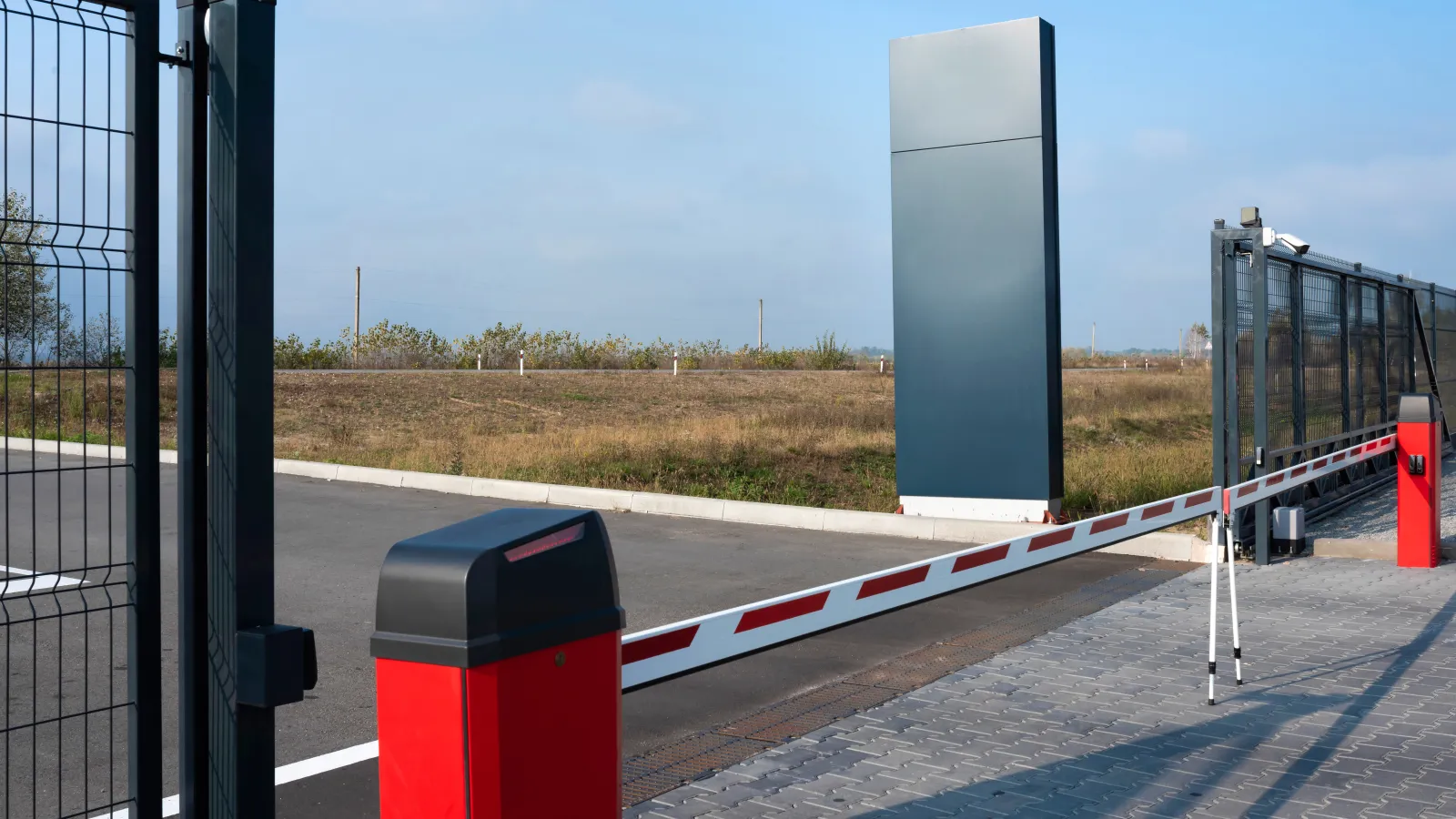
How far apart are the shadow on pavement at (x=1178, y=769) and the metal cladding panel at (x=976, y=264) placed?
648 cm

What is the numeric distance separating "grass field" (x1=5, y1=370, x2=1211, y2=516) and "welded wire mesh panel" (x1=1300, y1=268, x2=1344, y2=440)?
1.61 m

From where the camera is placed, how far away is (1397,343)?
57.9ft

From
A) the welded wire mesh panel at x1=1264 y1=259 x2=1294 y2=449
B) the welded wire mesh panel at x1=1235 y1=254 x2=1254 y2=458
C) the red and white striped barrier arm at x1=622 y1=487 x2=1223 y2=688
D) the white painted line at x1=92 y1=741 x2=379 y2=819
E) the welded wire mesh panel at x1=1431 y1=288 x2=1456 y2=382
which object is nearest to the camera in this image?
the red and white striped barrier arm at x1=622 y1=487 x2=1223 y2=688

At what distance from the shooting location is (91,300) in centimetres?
306

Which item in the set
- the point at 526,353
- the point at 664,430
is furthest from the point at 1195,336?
the point at 664,430

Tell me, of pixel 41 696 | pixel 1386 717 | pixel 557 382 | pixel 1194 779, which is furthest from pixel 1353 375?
pixel 557 382

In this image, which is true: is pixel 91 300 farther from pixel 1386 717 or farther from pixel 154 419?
pixel 1386 717

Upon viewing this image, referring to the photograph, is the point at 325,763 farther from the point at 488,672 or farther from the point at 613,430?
the point at 613,430

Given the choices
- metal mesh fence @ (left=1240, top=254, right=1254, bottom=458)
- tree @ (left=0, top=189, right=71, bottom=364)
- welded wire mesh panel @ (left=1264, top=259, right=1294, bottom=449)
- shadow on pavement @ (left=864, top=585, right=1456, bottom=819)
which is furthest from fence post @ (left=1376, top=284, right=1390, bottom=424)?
tree @ (left=0, top=189, right=71, bottom=364)

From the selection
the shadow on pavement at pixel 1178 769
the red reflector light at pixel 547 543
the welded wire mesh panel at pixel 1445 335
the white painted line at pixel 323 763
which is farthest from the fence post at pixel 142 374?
the welded wire mesh panel at pixel 1445 335

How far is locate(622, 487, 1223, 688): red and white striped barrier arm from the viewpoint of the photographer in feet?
10.9

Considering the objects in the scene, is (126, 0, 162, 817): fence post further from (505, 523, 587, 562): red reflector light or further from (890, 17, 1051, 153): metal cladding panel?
(890, 17, 1051, 153): metal cladding panel

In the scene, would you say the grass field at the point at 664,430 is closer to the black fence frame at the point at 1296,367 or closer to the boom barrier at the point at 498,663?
the boom barrier at the point at 498,663

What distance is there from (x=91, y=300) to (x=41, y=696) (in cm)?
425
